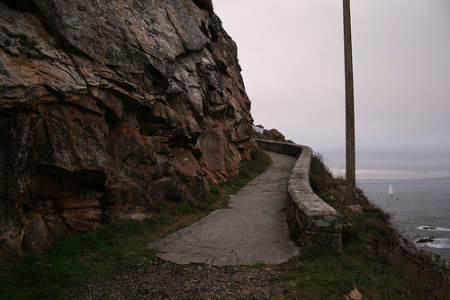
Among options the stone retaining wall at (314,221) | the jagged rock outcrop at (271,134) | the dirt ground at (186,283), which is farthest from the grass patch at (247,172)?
the jagged rock outcrop at (271,134)

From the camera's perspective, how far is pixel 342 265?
4562 mm

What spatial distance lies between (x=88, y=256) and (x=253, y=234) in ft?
10.3

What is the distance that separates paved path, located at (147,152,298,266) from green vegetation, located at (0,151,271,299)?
379 mm

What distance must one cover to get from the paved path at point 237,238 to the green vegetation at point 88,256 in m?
0.38

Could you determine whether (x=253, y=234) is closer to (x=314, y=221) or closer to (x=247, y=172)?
(x=314, y=221)

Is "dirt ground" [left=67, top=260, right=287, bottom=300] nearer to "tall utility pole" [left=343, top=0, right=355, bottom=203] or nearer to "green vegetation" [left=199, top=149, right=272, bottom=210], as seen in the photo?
"green vegetation" [left=199, top=149, right=272, bottom=210]

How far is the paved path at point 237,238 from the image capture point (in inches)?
201

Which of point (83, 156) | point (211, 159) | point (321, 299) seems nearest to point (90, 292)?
point (83, 156)

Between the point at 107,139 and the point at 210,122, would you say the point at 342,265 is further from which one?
the point at 210,122

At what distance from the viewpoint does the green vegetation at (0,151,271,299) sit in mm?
3754

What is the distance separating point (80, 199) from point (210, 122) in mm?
6137

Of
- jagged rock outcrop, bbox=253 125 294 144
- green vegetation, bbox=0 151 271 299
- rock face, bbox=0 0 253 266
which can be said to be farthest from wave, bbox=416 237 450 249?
jagged rock outcrop, bbox=253 125 294 144

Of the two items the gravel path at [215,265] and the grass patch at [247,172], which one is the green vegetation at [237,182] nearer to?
the grass patch at [247,172]

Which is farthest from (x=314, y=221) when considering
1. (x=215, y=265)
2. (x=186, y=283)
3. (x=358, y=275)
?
(x=186, y=283)
